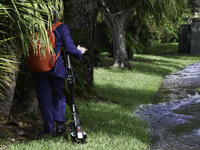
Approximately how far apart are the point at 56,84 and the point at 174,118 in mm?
3403

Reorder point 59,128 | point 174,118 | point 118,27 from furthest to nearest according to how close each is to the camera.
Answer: point 118,27
point 174,118
point 59,128

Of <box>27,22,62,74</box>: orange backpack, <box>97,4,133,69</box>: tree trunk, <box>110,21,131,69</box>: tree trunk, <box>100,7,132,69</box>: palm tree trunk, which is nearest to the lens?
<box>27,22,62,74</box>: orange backpack

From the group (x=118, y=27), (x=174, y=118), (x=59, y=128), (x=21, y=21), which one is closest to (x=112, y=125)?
(x=59, y=128)

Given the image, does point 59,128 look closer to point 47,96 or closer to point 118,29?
point 47,96

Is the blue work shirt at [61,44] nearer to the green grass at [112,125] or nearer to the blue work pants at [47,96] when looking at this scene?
the blue work pants at [47,96]

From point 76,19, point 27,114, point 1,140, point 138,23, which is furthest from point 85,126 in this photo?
point 138,23

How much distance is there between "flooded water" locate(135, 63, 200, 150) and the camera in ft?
19.4

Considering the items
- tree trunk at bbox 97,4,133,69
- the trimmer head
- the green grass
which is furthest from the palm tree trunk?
the trimmer head

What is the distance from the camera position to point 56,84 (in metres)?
5.21

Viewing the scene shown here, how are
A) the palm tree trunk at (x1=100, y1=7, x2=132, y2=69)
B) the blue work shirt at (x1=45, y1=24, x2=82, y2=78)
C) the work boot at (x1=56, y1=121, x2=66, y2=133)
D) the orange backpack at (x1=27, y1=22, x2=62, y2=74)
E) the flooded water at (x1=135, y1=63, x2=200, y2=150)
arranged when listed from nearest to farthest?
1. the orange backpack at (x1=27, y1=22, x2=62, y2=74)
2. the blue work shirt at (x1=45, y1=24, x2=82, y2=78)
3. the work boot at (x1=56, y1=121, x2=66, y2=133)
4. the flooded water at (x1=135, y1=63, x2=200, y2=150)
5. the palm tree trunk at (x1=100, y1=7, x2=132, y2=69)

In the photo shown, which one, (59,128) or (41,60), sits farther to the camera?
(59,128)

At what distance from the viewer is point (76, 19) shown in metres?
8.66

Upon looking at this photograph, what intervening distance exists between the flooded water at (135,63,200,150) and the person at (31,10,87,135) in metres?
1.46

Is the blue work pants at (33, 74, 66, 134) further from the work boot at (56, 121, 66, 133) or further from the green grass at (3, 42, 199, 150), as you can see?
the green grass at (3, 42, 199, 150)
